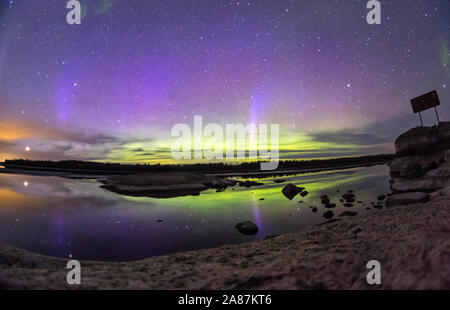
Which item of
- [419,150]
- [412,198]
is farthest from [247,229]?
[419,150]

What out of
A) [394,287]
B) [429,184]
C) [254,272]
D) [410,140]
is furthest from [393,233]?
[410,140]

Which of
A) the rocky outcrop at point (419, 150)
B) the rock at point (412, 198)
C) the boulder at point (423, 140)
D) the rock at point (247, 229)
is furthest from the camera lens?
the boulder at point (423, 140)

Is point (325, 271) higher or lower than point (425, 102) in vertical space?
lower

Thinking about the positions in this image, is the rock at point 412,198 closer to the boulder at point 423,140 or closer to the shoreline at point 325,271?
the shoreline at point 325,271

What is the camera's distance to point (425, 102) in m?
23.9

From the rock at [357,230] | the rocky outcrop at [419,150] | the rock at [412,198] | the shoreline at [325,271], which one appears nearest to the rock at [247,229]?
the rock at [357,230]

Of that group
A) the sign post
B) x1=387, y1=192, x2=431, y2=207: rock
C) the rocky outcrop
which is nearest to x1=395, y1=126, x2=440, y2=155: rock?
the rocky outcrop

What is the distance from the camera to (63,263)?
17.5 feet

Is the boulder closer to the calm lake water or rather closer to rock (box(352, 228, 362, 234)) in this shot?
the calm lake water

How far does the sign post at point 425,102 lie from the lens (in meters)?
23.2

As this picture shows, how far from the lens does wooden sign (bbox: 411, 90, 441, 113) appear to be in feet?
76.0

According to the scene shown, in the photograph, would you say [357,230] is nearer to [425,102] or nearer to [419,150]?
[419,150]
